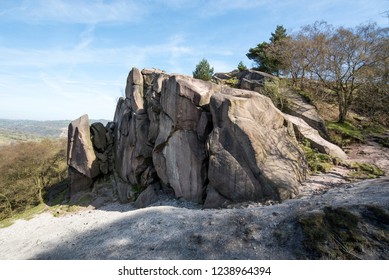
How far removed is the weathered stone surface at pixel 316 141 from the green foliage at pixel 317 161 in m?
0.46

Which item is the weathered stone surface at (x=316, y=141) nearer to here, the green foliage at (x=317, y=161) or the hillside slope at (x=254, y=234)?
the green foliage at (x=317, y=161)

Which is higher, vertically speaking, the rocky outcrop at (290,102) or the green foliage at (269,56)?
the green foliage at (269,56)

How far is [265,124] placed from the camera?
1202cm

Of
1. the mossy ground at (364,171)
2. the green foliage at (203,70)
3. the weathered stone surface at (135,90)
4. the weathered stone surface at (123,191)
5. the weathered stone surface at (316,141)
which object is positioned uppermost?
the green foliage at (203,70)

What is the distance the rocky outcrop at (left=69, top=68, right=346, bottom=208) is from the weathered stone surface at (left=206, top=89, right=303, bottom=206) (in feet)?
0.14

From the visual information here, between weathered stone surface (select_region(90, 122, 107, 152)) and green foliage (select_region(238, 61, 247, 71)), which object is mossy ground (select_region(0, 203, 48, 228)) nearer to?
weathered stone surface (select_region(90, 122, 107, 152))

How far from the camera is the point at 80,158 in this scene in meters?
20.5

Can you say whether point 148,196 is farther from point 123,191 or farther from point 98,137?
point 98,137

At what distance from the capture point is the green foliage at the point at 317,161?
11.9 m

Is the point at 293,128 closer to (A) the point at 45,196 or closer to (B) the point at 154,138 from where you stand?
(B) the point at 154,138

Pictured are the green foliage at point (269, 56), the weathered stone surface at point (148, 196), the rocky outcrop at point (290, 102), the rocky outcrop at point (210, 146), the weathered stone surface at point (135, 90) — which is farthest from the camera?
the green foliage at point (269, 56)

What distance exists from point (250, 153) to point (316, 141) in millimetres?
5823

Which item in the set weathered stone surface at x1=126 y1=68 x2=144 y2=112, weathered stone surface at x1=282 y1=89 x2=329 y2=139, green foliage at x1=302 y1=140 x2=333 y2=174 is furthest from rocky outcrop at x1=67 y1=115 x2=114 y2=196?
green foliage at x1=302 y1=140 x2=333 y2=174

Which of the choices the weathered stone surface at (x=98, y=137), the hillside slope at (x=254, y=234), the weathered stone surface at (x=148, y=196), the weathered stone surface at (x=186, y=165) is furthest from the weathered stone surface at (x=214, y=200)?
the weathered stone surface at (x=98, y=137)
